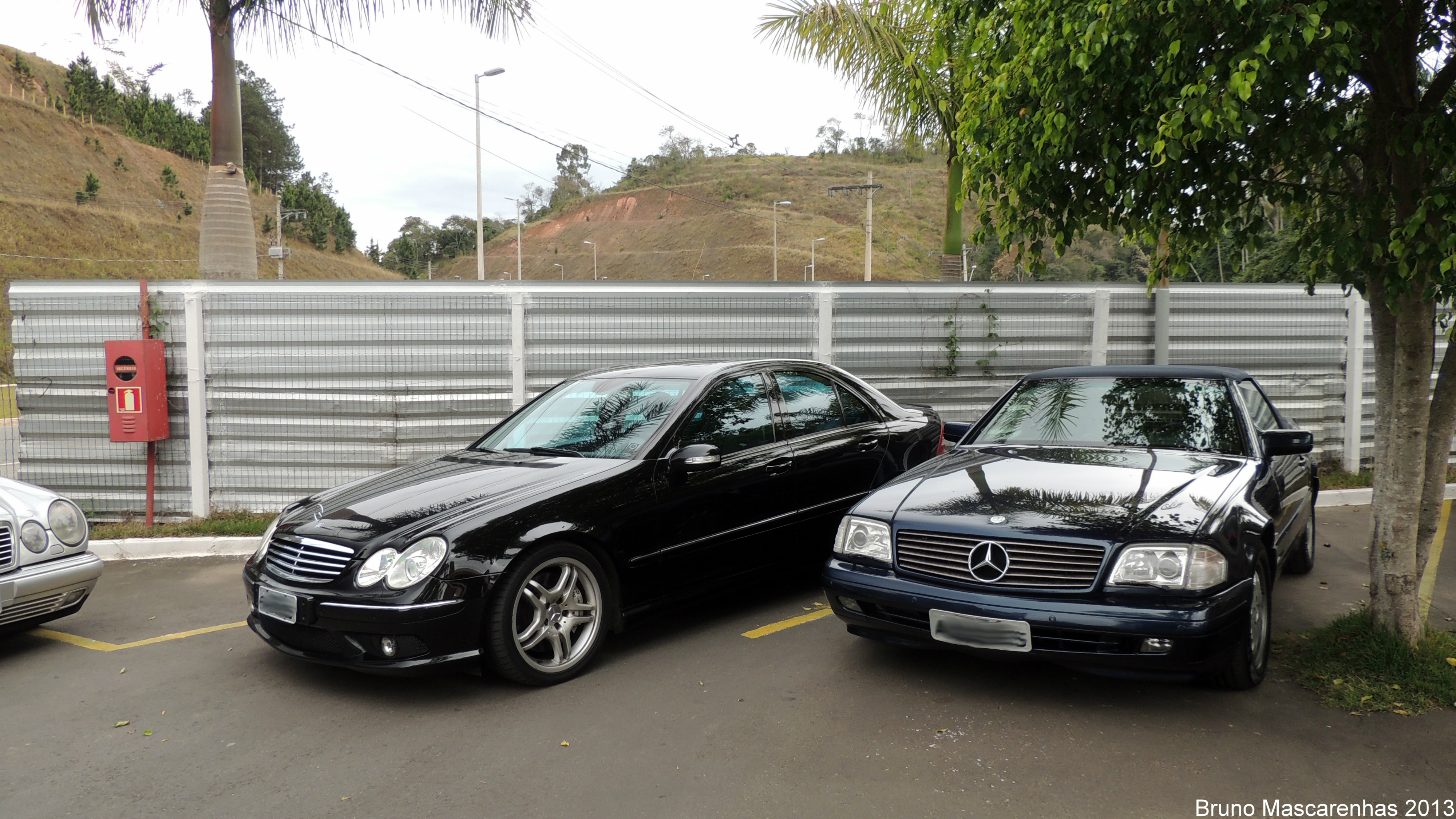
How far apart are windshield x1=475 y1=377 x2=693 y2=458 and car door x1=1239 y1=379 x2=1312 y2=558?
3.03 m

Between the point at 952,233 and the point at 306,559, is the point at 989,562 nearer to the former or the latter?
the point at 306,559

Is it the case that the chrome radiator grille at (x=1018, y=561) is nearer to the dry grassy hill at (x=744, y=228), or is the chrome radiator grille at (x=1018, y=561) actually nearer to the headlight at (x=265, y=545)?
the headlight at (x=265, y=545)

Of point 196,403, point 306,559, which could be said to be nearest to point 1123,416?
point 306,559

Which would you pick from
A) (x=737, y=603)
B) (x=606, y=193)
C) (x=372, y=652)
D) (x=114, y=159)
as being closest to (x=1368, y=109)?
(x=737, y=603)

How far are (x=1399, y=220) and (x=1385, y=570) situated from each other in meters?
1.55

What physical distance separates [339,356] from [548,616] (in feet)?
16.0

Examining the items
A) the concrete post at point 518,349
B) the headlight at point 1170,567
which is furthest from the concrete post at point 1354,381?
the concrete post at point 518,349

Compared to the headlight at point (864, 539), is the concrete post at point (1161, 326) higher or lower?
higher

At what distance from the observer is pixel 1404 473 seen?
13.8 ft

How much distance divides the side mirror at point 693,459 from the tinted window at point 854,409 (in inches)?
55.9

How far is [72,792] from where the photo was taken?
3332 mm

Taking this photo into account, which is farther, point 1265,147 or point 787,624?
point 787,624

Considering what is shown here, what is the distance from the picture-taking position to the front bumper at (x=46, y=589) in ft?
14.9

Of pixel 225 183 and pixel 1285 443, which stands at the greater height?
pixel 225 183
